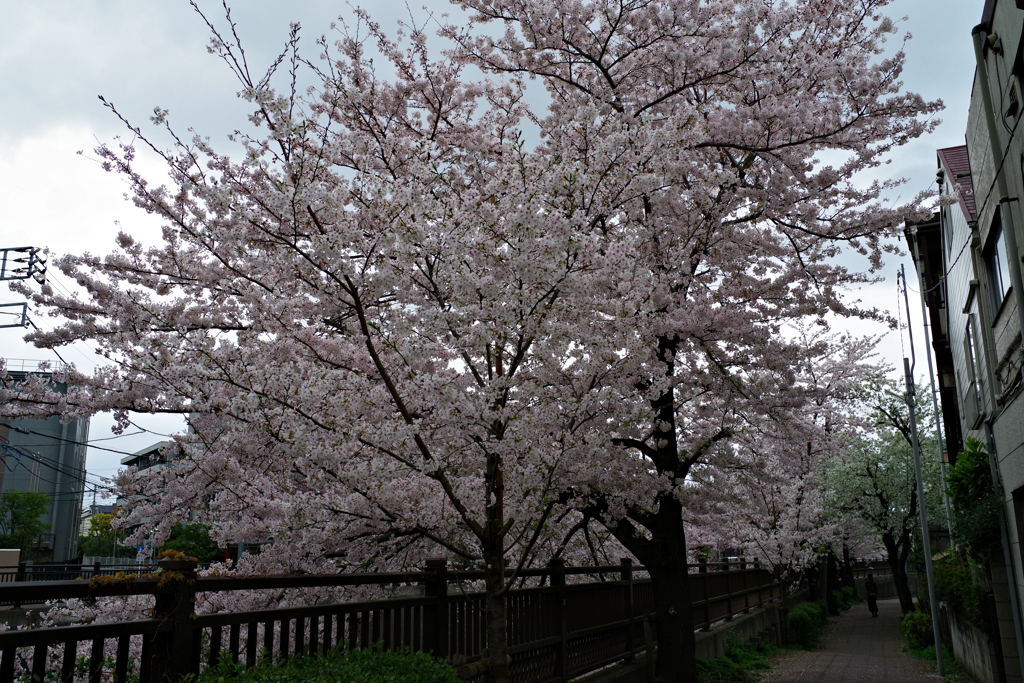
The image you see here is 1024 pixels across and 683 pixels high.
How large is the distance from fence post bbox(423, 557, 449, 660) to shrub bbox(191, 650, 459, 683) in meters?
1.47

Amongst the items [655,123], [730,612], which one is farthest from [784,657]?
[655,123]

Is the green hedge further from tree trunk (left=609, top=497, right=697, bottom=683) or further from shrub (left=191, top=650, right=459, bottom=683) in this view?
shrub (left=191, top=650, right=459, bottom=683)

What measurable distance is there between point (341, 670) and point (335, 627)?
202cm

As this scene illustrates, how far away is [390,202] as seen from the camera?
5.45 metres

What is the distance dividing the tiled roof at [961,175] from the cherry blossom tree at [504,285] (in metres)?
2.93

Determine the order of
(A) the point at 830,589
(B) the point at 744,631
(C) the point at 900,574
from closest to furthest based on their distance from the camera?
1. (B) the point at 744,631
2. (C) the point at 900,574
3. (A) the point at 830,589

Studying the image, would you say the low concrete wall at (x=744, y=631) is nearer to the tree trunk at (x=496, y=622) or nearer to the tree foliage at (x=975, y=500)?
the tree foliage at (x=975, y=500)

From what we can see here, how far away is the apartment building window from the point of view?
31.6ft

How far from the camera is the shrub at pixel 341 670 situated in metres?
3.84

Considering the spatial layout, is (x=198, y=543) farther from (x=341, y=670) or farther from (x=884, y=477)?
(x=341, y=670)

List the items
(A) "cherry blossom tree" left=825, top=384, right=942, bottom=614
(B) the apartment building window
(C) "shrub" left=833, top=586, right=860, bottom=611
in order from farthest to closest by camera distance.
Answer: (C) "shrub" left=833, top=586, right=860, bottom=611, (A) "cherry blossom tree" left=825, top=384, right=942, bottom=614, (B) the apartment building window

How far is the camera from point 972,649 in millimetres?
13367

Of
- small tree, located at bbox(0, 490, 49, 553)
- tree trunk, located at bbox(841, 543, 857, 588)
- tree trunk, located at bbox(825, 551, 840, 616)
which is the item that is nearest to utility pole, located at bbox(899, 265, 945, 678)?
tree trunk, located at bbox(825, 551, 840, 616)

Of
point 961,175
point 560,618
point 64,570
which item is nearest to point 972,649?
point 961,175
